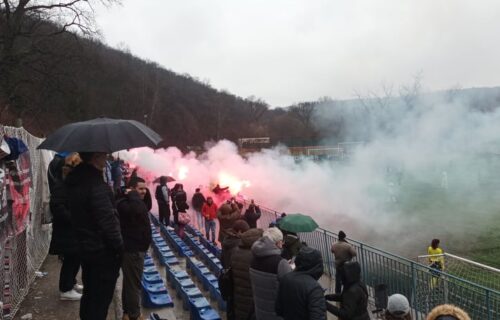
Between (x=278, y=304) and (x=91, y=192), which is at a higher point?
(x=91, y=192)

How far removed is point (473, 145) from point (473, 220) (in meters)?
9.11

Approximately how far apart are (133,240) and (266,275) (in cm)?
176

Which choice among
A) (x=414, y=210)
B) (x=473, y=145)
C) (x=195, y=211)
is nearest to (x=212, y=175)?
(x=195, y=211)

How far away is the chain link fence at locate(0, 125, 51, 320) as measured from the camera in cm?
516

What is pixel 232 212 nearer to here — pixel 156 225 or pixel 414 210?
pixel 156 225

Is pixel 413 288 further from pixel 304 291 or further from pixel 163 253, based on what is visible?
pixel 163 253

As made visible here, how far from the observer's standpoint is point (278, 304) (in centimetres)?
362

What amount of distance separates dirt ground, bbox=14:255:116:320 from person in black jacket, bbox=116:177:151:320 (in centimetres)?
80

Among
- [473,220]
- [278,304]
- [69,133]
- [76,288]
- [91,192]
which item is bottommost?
[473,220]

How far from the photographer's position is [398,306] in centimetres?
350

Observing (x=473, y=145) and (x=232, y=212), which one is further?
(x=473, y=145)

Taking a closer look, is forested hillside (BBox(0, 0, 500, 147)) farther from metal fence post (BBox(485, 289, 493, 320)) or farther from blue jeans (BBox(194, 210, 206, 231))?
metal fence post (BBox(485, 289, 493, 320))

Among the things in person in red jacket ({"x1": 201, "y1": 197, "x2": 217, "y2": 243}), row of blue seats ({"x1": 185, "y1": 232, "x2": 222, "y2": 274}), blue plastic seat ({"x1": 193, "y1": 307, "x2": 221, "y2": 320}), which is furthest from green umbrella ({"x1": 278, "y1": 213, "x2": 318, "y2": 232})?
person in red jacket ({"x1": 201, "y1": 197, "x2": 217, "y2": 243})

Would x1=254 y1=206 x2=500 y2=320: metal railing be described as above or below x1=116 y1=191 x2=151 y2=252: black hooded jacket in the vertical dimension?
below
